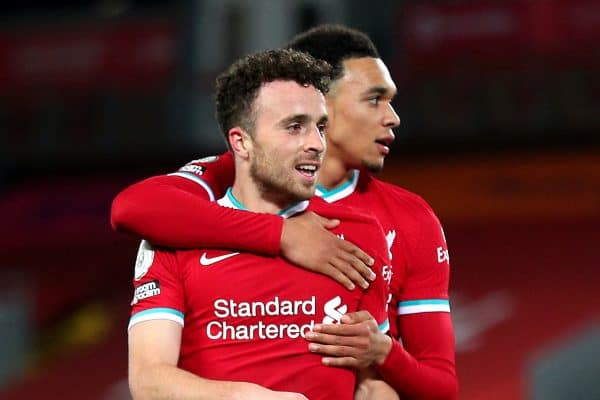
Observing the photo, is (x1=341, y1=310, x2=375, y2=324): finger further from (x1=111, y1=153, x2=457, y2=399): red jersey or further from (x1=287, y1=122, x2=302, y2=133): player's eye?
(x1=287, y1=122, x2=302, y2=133): player's eye

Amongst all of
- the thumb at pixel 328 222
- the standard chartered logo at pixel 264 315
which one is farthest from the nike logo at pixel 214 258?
the thumb at pixel 328 222

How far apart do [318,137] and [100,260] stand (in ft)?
24.6

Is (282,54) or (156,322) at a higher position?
(282,54)

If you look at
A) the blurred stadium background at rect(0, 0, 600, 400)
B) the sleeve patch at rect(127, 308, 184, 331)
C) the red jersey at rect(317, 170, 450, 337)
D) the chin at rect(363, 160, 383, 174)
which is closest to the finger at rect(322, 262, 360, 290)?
the sleeve patch at rect(127, 308, 184, 331)

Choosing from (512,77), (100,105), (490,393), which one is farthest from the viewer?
(100,105)

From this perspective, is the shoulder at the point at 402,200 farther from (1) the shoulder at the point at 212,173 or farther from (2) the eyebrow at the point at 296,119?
(2) the eyebrow at the point at 296,119

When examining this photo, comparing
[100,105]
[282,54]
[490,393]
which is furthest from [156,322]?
[100,105]

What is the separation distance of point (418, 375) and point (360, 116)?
77cm

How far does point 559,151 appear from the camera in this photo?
880 cm

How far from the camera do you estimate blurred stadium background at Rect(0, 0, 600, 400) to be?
8.45 m

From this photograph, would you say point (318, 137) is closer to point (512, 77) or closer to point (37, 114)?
point (512, 77)

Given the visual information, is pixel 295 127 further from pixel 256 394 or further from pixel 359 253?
pixel 256 394

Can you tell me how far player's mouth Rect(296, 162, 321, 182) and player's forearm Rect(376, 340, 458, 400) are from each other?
1.43 ft

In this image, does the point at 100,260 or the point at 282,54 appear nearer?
the point at 282,54
